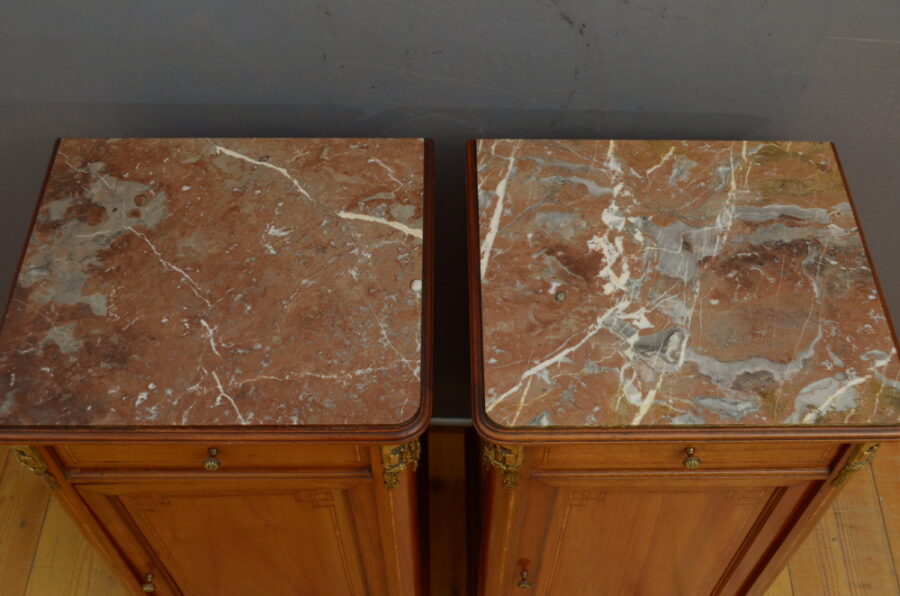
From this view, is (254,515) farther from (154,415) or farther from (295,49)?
(295,49)

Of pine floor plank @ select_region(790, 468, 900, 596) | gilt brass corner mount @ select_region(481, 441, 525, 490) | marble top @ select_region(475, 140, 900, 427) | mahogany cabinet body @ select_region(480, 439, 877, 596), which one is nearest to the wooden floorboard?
pine floor plank @ select_region(790, 468, 900, 596)

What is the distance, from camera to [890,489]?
1636 mm

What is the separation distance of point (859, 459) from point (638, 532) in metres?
0.31

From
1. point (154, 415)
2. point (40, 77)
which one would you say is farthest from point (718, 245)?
point (40, 77)

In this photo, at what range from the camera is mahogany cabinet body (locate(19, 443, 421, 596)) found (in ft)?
3.10

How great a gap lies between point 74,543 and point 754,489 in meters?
1.30

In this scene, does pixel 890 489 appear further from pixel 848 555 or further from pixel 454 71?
pixel 454 71

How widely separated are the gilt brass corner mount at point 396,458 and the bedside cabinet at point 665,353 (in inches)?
3.6

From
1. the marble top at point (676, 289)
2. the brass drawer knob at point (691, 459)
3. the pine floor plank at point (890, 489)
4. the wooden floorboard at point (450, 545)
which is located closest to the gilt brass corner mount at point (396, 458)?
the marble top at point (676, 289)

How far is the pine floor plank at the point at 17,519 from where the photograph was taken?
150 centimetres

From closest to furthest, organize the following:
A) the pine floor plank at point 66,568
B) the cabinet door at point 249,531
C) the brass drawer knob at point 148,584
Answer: the cabinet door at point 249,531
the brass drawer knob at point 148,584
the pine floor plank at point 66,568

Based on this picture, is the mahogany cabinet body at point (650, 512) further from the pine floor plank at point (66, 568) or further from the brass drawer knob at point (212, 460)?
the pine floor plank at point (66, 568)

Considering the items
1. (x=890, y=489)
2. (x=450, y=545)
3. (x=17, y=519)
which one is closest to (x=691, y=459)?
(x=450, y=545)

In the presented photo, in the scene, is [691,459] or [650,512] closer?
[691,459]
